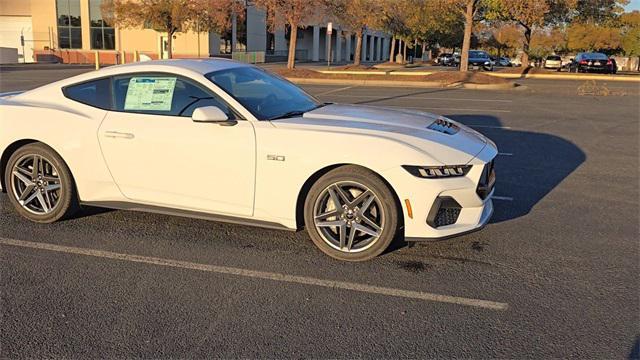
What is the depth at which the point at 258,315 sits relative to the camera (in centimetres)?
351

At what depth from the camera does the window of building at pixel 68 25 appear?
165 feet

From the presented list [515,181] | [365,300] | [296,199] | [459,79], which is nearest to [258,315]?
[365,300]

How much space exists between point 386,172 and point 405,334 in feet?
4.28

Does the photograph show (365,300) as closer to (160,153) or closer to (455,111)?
(160,153)

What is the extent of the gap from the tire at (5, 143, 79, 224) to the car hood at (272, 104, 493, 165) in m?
2.13

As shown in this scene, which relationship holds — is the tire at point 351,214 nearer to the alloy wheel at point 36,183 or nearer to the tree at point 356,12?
the alloy wheel at point 36,183

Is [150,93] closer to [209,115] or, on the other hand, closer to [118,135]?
[118,135]

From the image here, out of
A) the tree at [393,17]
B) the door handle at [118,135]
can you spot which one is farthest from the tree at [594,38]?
the door handle at [118,135]

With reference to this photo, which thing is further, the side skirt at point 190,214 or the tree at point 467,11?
the tree at point 467,11

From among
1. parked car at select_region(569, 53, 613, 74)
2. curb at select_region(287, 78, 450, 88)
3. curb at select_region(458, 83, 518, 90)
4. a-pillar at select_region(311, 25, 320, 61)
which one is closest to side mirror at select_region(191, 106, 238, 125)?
curb at select_region(458, 83, 518, 90)

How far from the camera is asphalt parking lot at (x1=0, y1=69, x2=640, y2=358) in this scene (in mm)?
3191

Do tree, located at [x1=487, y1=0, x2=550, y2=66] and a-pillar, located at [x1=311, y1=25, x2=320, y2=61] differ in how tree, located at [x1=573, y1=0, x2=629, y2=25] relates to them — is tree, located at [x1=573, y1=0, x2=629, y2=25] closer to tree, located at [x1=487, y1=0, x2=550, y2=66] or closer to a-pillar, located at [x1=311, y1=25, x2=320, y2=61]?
tree, located at [x1=487, y1=0, x2=550, y2=66]

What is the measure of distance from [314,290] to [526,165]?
5.09m

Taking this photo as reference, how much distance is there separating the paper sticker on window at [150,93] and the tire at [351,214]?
1.58 metres
